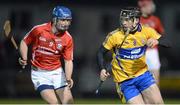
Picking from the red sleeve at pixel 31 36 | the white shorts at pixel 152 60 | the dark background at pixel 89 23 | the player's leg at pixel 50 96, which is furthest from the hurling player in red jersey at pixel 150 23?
the dark background at pixel 89 23

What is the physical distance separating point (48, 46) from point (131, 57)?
1.31 meters

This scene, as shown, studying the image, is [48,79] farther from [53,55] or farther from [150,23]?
[150,23]

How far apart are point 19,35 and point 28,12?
143 cm

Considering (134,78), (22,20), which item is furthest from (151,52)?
(22,20)

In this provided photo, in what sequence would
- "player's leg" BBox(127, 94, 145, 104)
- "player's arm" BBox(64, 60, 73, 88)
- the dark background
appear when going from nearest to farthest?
"player's leg" BBox(127, 94, 145, 104), "player's arm" BBox(64, 60, 73, 88), the dark background

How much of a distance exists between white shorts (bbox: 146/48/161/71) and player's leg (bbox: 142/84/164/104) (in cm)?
318

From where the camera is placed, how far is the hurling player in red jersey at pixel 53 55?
12.3m

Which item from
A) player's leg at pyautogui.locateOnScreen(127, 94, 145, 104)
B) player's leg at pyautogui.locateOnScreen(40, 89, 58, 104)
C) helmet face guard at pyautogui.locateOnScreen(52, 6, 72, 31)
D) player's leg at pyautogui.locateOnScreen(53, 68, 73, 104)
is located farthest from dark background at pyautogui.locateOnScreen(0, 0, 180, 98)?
player's leg at pyautogui.locateOnScreen(127, 94, 145, 104)

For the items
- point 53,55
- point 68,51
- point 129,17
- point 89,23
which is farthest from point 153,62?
point 89,23

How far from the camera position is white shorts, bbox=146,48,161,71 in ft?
50.3

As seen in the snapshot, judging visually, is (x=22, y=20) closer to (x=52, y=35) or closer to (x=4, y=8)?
(x=4, y=8)

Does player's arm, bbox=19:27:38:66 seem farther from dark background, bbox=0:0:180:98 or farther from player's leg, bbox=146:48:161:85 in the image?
dark background, bbox=0:0:180:98

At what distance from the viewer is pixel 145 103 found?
12117mm

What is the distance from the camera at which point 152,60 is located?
50.4 feet
